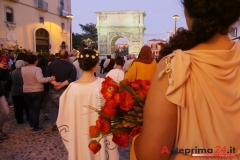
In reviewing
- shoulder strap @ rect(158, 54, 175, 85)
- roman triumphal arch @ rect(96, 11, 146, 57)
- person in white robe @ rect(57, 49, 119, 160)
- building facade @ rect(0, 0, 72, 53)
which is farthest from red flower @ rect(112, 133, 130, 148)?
roman triumphal arch @ rect(96, 11, 146, 57)

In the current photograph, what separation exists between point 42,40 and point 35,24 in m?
1.97

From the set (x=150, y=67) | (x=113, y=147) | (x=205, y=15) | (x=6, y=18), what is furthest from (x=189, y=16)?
(x=6, y=18)

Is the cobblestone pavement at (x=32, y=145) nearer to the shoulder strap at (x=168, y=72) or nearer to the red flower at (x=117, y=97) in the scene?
the red flower at (x=117, y=97)

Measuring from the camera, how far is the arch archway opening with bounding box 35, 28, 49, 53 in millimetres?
23844

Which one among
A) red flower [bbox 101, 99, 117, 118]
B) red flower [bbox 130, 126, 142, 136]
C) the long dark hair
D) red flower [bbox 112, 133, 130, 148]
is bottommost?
red flower [bbox 112, 133, 130, 148]

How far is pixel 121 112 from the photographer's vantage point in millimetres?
1430

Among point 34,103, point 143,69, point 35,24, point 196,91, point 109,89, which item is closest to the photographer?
point 196,91

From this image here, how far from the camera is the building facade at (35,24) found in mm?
19219

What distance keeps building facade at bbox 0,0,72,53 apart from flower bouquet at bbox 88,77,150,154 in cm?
1879

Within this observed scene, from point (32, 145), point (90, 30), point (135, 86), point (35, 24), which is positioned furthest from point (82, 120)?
point (90, 30)

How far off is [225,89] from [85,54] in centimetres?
261

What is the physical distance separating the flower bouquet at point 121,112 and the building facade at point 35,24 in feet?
61.6

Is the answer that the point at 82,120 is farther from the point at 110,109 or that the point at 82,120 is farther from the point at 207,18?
the point at 207,18

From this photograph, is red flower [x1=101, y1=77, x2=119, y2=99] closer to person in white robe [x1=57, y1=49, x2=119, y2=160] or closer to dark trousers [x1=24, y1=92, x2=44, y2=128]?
person in white robe [x1=57, y1=49, x2=119, y2=160]
